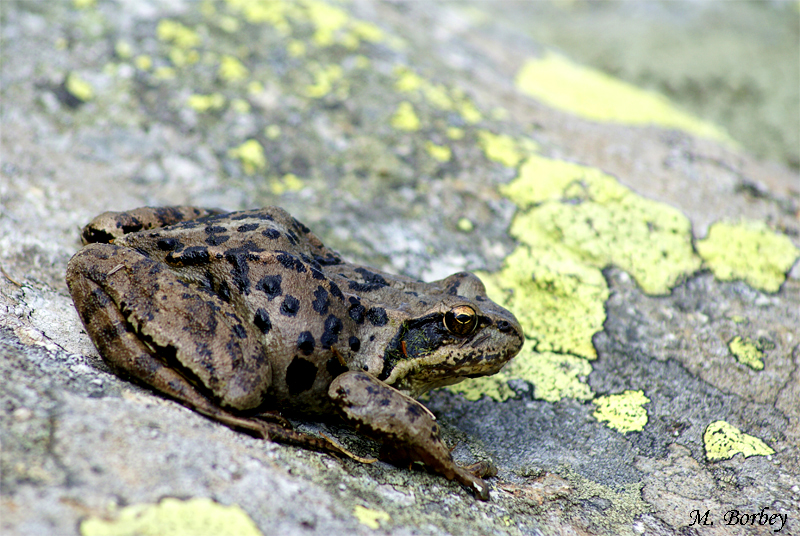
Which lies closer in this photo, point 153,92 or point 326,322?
point 326,322

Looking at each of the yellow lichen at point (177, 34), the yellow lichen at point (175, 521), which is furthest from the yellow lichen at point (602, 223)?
the yellow lichen at point (177, 34)

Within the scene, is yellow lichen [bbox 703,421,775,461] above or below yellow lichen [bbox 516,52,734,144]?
below

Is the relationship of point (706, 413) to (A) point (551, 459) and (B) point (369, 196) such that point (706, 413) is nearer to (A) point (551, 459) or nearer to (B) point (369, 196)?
(A) point (551, 459)

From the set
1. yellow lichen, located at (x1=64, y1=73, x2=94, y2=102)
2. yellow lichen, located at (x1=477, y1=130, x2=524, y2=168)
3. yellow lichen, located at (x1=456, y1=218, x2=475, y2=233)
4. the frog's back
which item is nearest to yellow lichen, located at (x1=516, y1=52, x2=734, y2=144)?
yellow lichen, located at (x1=477, y1=130, x2=524, y2=168)

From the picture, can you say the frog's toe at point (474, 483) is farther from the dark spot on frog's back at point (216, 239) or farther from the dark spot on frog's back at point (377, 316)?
the dark spot on frog's back at point (216, 239)

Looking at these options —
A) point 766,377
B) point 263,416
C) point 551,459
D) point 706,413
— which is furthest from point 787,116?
point 263,416

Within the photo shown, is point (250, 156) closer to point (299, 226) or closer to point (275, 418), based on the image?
point (299, 226)

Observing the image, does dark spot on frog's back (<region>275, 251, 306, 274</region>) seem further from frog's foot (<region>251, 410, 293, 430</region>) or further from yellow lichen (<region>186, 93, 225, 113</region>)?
yellow lichen (<region>186, 93, 225, 113</region>)
